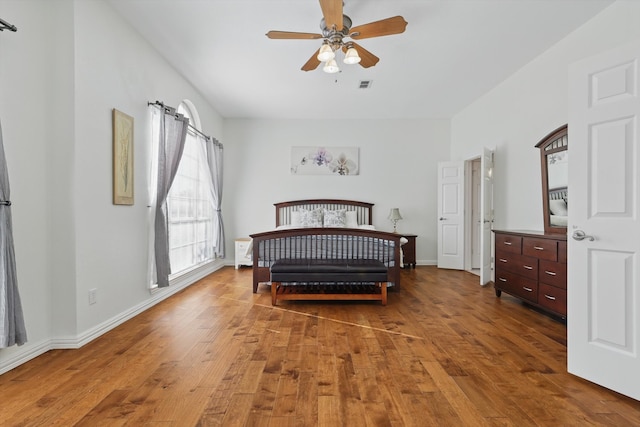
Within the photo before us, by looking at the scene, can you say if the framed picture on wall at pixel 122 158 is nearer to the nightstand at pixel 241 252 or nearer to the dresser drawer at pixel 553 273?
the nightstand at pixel 241 252

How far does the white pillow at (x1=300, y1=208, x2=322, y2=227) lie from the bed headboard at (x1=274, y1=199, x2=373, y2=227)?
0.38 meters

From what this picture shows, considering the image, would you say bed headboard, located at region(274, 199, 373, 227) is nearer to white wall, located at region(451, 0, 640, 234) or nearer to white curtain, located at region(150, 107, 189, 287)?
white wall, located at region(451, 0, 640, 234)

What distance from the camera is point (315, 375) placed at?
2023 mm

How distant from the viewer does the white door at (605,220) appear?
1.81 meters

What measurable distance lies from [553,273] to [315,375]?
8.10 ft

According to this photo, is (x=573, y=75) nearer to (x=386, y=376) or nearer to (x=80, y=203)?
(x=386, y=376)

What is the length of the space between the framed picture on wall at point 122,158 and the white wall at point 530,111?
4.46 m

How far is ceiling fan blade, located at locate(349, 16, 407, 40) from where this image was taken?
8.36 feet

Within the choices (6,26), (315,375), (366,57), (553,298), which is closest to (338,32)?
(366,57)

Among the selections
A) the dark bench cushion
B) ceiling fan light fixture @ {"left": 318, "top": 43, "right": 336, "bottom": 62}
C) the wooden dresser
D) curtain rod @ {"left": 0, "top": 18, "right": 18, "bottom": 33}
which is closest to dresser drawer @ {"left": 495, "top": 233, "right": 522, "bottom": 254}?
the wooden dresser

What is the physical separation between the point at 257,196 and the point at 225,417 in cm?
494

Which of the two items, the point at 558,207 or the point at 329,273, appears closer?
the point at 558,207

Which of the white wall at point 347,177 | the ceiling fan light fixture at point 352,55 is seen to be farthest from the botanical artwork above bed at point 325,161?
the ceiling fan light fixture at point 352,55

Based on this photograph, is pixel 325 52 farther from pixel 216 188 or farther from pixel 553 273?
pixel 216 188
